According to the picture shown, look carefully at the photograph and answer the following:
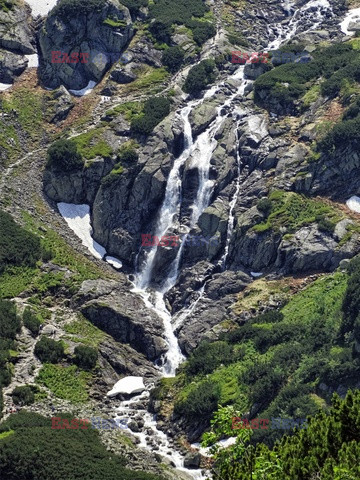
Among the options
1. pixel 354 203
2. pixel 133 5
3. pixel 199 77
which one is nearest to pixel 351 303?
pixel 354 203

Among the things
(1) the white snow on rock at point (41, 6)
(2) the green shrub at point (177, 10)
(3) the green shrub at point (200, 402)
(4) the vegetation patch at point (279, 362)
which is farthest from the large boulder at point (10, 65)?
(3) the green shrub at point (200, 402)

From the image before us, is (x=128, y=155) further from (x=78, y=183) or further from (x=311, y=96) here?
(x=311, y=96)

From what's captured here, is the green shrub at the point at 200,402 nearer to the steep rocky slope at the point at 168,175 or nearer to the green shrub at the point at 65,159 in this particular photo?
the steep rocky slope at the point at 168,175

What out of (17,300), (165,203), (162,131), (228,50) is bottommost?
(17,300)

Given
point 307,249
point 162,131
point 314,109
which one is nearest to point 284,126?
point 314,109

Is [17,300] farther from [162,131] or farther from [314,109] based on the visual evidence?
[314,109]

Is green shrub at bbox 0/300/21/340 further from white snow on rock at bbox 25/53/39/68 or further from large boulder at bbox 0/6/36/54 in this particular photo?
large boulder at bbox 0/6/36/54
